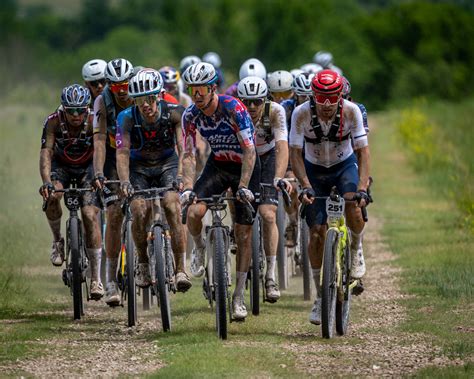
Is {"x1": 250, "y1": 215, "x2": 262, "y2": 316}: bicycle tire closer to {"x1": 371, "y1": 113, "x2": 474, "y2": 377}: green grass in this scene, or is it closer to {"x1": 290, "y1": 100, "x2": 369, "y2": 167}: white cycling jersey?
{"x1": 290, "y1": 100, "x2": 369, "y2": 167}: white cycling jersey

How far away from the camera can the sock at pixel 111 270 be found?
41.3 ft

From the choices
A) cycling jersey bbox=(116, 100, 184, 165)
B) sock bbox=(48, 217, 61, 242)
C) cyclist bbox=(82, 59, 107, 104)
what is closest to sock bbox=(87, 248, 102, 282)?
sock bbox=(48, 217, 61, 242)

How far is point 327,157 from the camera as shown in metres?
11.6

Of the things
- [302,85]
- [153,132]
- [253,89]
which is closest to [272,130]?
[253,89]

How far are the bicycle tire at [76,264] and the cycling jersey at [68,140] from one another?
0.89 m

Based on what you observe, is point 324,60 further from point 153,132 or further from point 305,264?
point 153,132

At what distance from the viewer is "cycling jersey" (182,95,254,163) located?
1149cm

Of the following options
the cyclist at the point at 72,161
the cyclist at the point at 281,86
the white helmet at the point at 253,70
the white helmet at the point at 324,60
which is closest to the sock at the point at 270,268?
the cyclist at the point at 72,161

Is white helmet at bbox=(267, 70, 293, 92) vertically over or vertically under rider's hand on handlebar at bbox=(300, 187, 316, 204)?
over

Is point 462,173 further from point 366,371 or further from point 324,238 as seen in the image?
point 366,371

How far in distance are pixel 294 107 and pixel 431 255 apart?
3.00 m

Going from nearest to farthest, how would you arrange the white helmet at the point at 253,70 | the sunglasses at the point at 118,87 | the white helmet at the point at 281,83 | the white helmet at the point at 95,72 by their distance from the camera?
1. the sunglasses at the point at 118,87
2. the white helmet at the point at 95,72
3. the white helmet at the point at 281,83
4. the white helmet at the point at 253,70

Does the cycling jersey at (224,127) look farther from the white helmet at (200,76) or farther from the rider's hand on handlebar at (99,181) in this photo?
the rider's hand on handlebar at (99,181)

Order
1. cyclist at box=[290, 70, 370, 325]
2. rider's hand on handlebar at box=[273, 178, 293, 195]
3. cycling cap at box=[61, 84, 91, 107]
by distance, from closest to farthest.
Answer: cyclist at box=[290, 70, 370, 325] < rider's hand on handlebar at box=[273, 178, 293, 195] < cycling cap at box=[61, 84, 91, 107]
